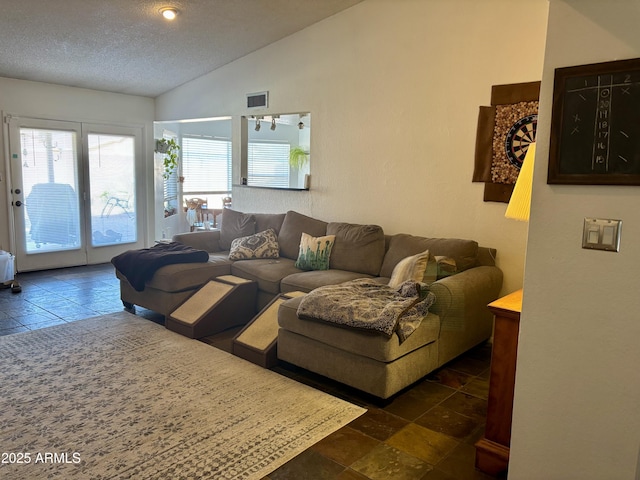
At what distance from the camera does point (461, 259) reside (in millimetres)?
3541

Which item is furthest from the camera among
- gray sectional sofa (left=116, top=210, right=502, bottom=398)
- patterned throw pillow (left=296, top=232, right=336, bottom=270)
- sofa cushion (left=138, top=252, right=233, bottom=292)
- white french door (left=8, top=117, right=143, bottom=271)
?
white french door (left=8, top=117, right=143, bottom=271)

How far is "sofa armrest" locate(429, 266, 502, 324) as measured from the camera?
9.94 ft

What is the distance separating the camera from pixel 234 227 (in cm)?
516

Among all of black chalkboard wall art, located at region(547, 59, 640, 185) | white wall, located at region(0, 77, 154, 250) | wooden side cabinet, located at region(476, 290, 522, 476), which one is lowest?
wooden side cabinet, located at region(476, 290, 522, 476)

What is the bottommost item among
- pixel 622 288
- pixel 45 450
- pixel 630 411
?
pixel 45 450

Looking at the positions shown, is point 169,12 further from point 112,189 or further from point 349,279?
point 112,189

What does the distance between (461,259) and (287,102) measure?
8.93ft

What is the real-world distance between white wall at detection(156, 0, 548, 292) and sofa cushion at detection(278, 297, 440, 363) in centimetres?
121

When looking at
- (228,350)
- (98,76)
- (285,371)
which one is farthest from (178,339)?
(98,76)

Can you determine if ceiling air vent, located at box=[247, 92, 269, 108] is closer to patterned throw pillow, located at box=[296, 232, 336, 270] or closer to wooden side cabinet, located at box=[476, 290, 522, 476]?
patterned throw pillow, located at box=[296, 232, 336, 270]

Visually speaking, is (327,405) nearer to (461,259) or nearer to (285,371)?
(285,371)

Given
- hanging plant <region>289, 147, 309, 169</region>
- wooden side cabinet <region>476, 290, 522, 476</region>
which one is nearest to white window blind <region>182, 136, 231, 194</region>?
hanging plant <region>289, 147, 309, 169</region>

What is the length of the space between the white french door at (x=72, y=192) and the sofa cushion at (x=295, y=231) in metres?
3.14

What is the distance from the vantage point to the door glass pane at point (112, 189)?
6477mm
